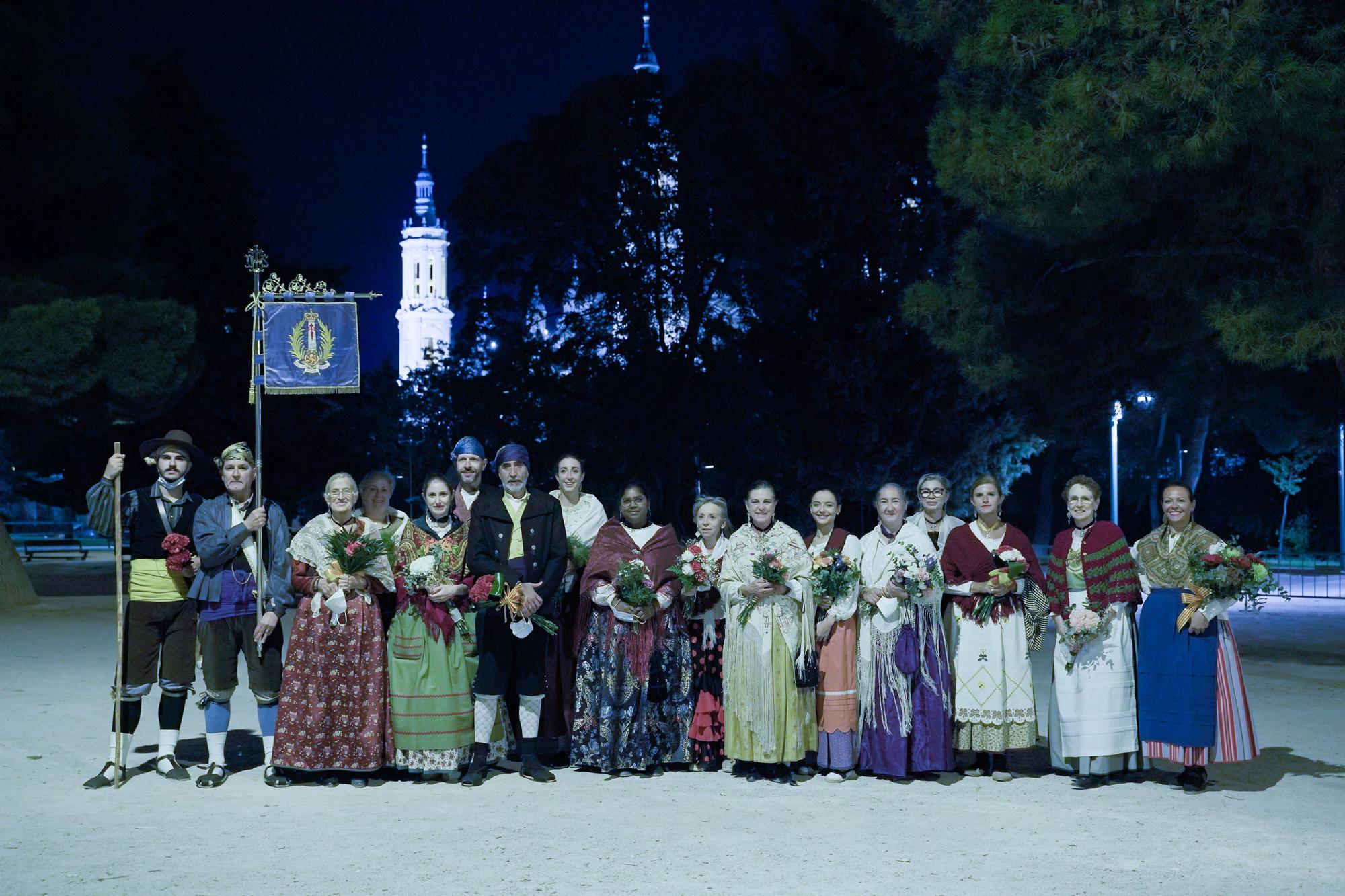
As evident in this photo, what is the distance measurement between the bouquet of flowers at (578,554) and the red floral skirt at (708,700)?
86 cm

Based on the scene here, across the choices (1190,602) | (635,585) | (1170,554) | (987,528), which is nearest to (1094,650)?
(1190,602)

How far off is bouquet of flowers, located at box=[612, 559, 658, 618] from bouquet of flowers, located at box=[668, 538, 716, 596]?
0.18 m

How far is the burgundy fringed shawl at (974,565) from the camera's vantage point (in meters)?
8.12

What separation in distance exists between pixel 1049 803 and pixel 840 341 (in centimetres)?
1917

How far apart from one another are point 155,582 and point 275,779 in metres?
1.41

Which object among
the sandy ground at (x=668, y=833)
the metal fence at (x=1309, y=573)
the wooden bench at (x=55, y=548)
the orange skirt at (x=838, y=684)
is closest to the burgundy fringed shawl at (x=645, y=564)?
the sandy ground at (x=668, y=833)

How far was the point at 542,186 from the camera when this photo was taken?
26.9 metres

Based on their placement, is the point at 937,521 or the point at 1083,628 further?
the point at 937,521

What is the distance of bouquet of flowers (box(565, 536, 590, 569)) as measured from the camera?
870 centimetres

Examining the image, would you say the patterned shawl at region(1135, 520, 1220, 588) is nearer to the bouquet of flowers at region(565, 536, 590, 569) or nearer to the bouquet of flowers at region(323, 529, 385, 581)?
the bouquet of flowers at region(565, 536, 590, 569)

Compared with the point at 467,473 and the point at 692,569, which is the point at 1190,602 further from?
the point at 467,473

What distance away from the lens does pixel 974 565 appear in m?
8.14

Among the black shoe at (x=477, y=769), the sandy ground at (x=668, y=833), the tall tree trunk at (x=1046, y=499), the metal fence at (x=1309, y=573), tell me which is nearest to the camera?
the sandy ground at (x=668, y=833)

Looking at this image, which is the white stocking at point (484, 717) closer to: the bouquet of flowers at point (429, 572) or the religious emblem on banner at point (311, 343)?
the bouquet of flowers at point (429, 572)
